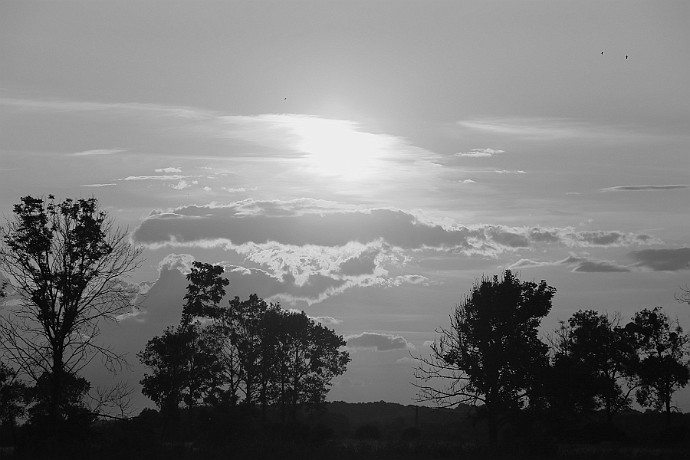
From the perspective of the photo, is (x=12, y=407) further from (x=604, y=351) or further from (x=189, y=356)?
(x=604, y=351)

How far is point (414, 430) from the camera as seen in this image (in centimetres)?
7844

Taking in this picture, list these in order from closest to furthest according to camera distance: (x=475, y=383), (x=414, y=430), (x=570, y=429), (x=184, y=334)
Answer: (x=475, y=383) < (x=570, y=429) < (x=184, y=334) < (x=414, y=430)

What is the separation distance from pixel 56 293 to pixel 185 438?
26.5 m

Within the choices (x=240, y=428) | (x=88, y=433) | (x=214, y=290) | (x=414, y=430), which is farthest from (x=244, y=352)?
(x=88, y=433)

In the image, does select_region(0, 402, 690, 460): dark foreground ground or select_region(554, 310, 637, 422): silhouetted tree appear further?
select_region(554, 310, 637, 422): silhouetted tree

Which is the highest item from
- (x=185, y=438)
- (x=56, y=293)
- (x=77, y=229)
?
(x=77, y=229)

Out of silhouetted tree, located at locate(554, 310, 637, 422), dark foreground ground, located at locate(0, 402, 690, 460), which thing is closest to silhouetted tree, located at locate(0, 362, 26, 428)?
dark foreground ground, located at locate(0, 402, 690, 460)

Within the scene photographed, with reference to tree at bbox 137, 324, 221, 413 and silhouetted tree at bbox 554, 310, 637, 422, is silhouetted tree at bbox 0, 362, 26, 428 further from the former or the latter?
silhouetted tree at bbox 554, 310, 637, 422

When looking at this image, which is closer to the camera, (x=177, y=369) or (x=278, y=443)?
(x=278, y=443)

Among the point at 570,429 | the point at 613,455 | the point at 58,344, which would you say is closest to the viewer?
the point at 58,344

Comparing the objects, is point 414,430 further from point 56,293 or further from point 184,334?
point 56,293

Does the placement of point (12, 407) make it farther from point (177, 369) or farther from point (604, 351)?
point (604, 351)

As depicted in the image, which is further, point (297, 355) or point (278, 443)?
point (297, 355)

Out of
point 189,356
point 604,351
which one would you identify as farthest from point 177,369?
point 604,351
